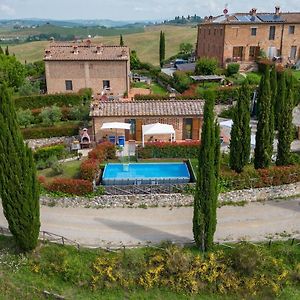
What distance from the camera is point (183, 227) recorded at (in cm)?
2361

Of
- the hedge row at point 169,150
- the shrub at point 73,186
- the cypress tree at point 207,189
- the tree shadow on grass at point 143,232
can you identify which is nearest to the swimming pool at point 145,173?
the hedge row at point 169,150

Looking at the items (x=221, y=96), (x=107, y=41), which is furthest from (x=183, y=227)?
(x=107, y=41)

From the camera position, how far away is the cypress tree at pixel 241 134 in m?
27.1

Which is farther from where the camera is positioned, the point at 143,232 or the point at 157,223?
the point at 157,223

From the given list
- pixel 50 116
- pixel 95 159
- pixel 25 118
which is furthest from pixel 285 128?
pixel 25 118

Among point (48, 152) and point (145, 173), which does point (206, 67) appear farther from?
point (48, 152)

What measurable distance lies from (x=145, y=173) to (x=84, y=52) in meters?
27.2

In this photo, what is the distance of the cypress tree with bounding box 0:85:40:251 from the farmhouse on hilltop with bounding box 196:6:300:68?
150ft

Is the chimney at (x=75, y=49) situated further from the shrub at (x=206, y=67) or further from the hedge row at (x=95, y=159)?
the hedge row at (x=95, y=159)

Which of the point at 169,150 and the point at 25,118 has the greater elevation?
the point at 25,118

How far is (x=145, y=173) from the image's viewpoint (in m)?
29.5

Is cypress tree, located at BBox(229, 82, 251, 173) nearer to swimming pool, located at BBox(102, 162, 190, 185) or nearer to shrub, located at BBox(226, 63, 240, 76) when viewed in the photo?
swimming pool, located at BBox(102, 162, 190, 185)

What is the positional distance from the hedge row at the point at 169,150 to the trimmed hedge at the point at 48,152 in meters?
6.23

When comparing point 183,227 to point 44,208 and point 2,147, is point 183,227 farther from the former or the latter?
point 2,147
